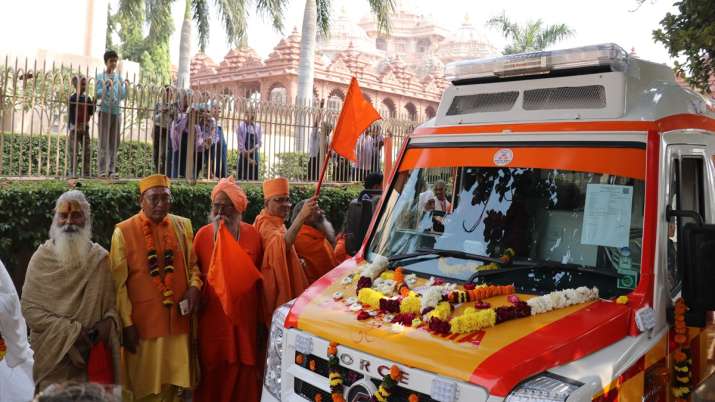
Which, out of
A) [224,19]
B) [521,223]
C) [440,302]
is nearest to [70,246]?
[440,302]

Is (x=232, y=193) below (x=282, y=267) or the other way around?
the other way around

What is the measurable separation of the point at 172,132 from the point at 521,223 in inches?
297

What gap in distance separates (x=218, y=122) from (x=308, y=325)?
7.79m

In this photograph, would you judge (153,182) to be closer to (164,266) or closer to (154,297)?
(164,266)

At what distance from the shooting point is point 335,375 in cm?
334

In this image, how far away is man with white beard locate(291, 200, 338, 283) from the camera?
19.4 ft

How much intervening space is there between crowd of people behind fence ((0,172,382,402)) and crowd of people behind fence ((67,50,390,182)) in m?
4.49

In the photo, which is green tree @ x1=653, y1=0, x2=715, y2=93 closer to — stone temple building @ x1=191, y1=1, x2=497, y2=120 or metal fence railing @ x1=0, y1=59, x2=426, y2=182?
metal fence railing @ x1=0, y1=59, x2=426, y2=182

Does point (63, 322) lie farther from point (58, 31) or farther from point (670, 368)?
point (58, 31)

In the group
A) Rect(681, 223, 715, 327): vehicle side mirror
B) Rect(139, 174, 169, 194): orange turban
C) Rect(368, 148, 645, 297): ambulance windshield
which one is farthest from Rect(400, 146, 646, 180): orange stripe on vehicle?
Rect(139, 174, 169, 194): orange turban

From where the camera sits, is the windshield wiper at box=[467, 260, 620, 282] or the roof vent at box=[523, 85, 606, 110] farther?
the roof vent at box=[523, 85, 606, 110]

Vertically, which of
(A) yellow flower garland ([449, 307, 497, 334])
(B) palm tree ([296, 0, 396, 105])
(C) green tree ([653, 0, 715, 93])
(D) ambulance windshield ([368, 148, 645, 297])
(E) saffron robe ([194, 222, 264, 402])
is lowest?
(E) saffron robe ([194, 222, 264, 402])

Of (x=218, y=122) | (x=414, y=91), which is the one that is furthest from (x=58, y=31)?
(x=414, y=91)

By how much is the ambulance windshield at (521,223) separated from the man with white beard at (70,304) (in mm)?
1948
